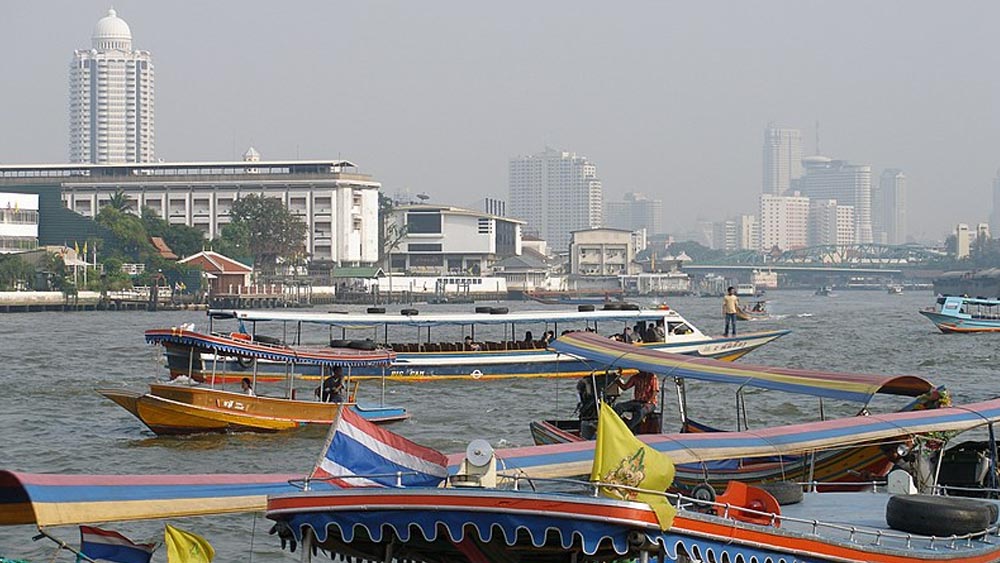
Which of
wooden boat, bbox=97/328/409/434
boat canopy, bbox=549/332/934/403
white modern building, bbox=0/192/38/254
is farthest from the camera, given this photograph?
white modern building, bbox=0/192/38/254

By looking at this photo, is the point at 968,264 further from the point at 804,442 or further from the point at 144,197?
the point at 804,442

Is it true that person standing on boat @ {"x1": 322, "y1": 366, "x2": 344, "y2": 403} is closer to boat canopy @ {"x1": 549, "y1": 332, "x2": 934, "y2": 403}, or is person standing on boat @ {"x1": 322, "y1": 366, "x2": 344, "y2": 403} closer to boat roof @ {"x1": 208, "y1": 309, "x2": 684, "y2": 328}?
boat roof @ {"x1": 208, "y1": 309, "x2": 684, "y2": 328}

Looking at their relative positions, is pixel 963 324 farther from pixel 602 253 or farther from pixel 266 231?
pixel 602 253

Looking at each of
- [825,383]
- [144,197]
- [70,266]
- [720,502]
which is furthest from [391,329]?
[144,197]

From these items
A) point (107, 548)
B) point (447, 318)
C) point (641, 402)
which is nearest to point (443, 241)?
point (447, 318)

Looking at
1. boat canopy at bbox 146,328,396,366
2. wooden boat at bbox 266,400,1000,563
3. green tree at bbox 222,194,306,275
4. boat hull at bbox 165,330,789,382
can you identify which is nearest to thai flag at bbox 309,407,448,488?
wooden boat at bbox 266,400,1000,563

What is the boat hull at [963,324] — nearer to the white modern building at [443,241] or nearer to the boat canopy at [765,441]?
the boat canopy at [765,441]

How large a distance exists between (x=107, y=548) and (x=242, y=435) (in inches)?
536

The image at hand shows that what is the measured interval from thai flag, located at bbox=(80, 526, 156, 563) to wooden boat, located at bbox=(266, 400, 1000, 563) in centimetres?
167

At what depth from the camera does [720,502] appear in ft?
29.9

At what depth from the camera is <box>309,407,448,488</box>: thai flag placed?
8781 millimetres

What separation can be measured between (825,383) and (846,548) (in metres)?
5.53

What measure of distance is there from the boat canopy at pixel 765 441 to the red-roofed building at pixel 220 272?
294 feet

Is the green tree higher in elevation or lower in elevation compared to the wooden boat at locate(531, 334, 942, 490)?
higher
